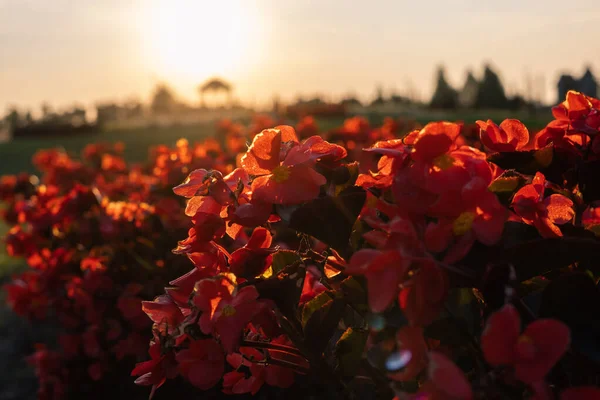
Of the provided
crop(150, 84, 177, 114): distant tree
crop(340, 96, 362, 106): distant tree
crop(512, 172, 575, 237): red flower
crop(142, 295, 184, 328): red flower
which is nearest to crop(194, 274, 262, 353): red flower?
crop(142, 295, 184, 328): red flower

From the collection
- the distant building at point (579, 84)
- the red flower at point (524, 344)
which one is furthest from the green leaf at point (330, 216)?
the distant building at point (579, 84)

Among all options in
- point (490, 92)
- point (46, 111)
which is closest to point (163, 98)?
point (46, 111)

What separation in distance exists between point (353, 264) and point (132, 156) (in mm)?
21108

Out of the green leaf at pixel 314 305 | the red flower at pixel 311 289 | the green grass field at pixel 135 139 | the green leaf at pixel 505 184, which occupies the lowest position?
the green grass field at pixel 135 139

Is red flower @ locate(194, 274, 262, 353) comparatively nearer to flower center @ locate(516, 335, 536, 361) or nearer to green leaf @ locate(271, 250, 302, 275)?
green leaf @ locate(271, 250, 302, 275)

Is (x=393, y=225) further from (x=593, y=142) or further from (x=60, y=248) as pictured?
(x=60, y=248)

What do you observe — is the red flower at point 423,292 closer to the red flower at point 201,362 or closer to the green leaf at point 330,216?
the green leaf at point 330,216

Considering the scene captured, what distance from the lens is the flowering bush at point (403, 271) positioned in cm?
87

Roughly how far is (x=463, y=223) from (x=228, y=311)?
40 centimetres

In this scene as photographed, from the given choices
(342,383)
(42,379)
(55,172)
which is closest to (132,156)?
(55,172)

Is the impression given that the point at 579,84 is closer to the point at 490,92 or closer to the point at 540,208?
the point at 540,208

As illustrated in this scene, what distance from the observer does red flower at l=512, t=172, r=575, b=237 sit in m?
1.05

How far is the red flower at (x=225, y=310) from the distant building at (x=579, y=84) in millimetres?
4379

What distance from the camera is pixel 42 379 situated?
376 cm
